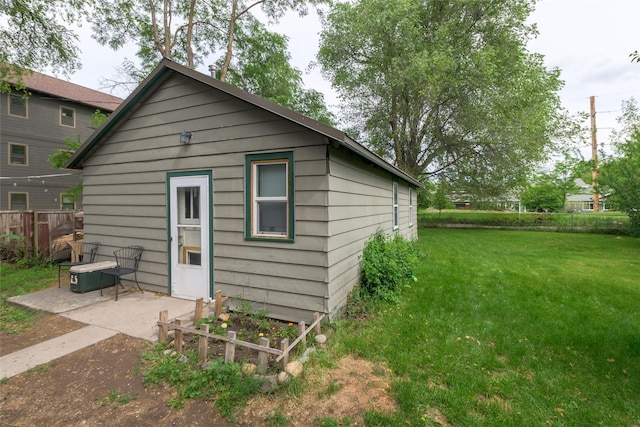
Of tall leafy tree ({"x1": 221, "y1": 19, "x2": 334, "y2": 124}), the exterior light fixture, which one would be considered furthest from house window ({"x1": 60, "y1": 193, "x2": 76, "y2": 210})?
the exterior light fixture

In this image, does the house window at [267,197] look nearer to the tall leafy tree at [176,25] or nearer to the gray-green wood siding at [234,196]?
the gray-green wood siding at [234,196]

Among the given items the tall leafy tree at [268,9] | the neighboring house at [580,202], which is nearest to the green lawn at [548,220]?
the neighboring house at [580,202]

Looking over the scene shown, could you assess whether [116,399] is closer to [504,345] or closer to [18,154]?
[504,345]

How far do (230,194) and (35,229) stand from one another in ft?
23.0

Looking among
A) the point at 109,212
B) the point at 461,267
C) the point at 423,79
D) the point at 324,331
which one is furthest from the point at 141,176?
the point at 423,79

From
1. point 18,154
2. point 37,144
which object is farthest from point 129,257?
point 37,144

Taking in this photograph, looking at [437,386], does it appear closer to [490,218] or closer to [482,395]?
[482,395]

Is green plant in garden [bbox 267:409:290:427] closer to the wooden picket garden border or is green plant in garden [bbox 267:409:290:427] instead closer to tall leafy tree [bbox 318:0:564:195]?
the wooden picket garden border

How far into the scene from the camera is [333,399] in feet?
8.54

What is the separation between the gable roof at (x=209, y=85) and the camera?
362 centimetres

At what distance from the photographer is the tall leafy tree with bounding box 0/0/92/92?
27.4 ft

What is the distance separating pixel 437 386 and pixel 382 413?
0.72 meters

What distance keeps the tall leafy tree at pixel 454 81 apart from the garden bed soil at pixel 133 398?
12834 mm

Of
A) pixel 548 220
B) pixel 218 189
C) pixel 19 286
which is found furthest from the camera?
pixel 548 220
